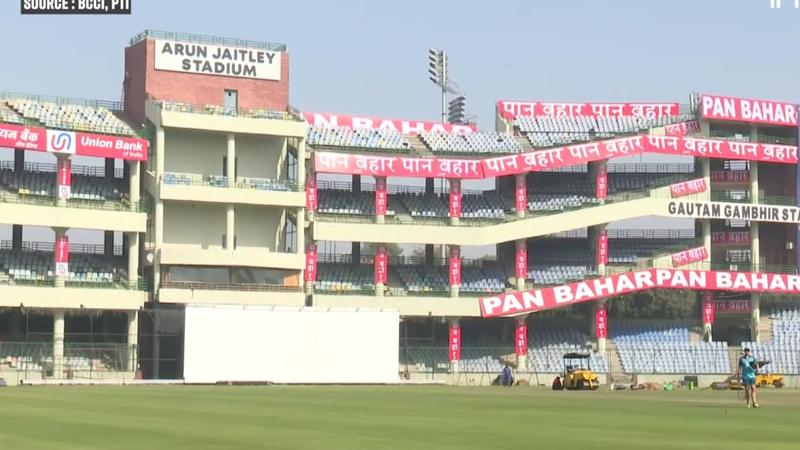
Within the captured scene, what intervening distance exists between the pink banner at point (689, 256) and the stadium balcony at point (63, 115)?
46.4m

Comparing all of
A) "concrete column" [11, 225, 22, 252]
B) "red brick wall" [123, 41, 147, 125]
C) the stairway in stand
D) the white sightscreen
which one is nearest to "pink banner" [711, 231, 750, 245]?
the stairway in stand

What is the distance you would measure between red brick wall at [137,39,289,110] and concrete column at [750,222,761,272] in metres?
42.2

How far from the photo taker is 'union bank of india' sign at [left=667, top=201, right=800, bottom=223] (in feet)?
387

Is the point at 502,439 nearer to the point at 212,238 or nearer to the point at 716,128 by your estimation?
the point at 212,238

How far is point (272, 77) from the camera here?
372 ft

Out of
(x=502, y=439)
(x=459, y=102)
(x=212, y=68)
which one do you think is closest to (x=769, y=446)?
(x=502, y=439)

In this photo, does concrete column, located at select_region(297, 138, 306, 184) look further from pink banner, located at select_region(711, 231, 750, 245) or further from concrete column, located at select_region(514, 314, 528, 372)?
pink banner, located at select_region(711, 231, 750, 245)

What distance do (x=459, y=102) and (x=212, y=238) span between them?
40.2 meters

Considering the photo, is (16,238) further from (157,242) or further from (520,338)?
(520,338)

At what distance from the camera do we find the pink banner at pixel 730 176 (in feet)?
404

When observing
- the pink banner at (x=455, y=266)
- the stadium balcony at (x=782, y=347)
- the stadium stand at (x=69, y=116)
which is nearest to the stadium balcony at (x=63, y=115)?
the stadium stand at (x=69, y=116)

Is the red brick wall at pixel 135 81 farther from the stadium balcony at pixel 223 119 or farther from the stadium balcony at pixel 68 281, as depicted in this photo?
the stadium balcony at pixel 68 281

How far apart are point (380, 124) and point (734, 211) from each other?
102 feet

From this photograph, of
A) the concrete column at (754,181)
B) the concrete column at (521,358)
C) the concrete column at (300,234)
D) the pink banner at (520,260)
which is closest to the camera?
the concrete column at (300,234)
